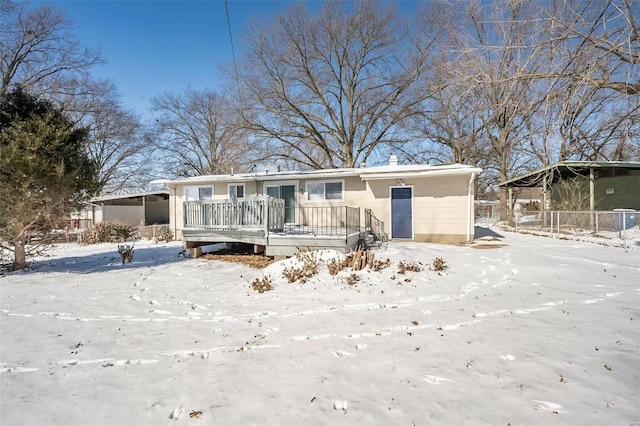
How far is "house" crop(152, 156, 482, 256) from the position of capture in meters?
9.08

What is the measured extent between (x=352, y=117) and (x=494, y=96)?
57.2 ft

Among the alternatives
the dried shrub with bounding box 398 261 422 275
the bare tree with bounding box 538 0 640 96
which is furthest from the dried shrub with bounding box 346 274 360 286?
the bare tree with bounding box 538 0 640 96

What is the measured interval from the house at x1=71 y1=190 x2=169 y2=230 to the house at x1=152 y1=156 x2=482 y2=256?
938 cm

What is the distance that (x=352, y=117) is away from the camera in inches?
878

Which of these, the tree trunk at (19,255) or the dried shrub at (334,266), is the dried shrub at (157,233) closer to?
the tree trunk at (19,255)

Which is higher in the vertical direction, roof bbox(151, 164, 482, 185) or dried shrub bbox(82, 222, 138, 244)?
roof bbox(151, 164, 482, 185)

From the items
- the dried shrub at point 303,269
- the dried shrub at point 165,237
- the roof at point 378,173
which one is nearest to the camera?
the dried shrub at point 303,269

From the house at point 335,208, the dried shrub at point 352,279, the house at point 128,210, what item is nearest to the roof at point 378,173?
the house at point 335,208

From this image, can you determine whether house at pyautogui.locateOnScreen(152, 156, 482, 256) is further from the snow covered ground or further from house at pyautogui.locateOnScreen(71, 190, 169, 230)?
house at pyautogui.locateOnScreen(71, 190, 169, 230)

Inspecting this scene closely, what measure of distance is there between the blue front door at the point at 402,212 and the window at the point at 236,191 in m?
6.30

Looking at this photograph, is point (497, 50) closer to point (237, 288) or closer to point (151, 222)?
point (237, 288)

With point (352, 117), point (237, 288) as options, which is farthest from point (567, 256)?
point (352, 117)

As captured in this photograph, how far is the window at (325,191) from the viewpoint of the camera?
12266mm

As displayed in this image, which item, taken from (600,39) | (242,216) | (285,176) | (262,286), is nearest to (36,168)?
(242,216)
